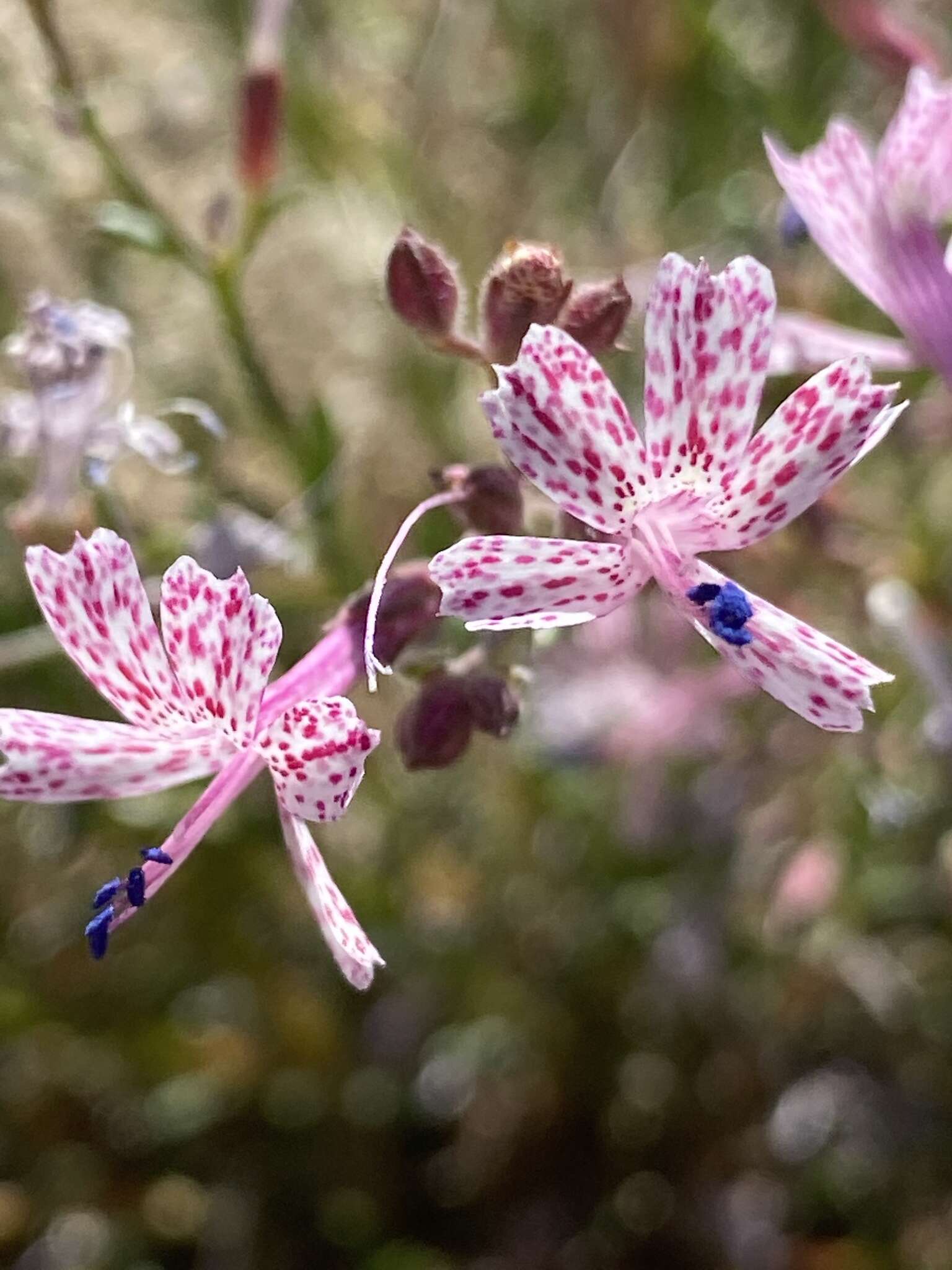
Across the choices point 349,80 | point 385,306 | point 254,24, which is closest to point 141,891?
point 385,306

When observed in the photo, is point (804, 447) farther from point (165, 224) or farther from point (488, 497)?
point (165, 224)

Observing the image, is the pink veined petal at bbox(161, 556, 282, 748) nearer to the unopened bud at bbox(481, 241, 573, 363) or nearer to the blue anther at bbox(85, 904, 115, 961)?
the blue anther at bbox(85, 904, 115, 961)

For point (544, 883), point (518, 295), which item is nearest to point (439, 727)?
point (518, 295)

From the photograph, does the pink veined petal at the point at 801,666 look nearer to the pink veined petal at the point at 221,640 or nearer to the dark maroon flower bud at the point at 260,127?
the pink veined petal at the point at 221,640

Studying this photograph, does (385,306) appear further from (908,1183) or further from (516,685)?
(908,1183)

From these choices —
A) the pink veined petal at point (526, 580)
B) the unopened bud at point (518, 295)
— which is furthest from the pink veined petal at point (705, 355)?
the unopened bud at point (518, 295)

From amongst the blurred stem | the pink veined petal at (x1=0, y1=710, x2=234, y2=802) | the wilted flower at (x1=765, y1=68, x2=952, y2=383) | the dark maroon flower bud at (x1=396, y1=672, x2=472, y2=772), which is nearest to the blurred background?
the blurred stem

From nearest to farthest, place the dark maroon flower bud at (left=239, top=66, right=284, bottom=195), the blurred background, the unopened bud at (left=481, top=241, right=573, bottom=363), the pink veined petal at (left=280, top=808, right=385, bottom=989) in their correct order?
1. the pink veined petal at (left=280, top=808, right=385, bottom=989)
2. the unopened bud at (left=481, top=241, right=573, bottom=363)
3. the dark maroon flower bud at (left=239, top=66, right=284, bottom=195)
4. the blurred background
